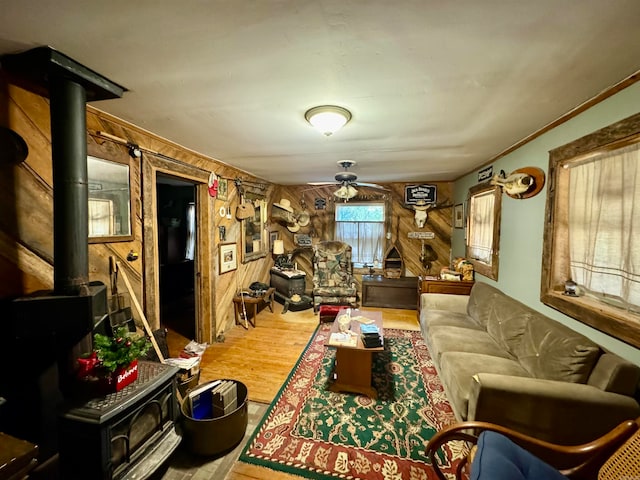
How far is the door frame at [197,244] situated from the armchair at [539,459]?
106 inches

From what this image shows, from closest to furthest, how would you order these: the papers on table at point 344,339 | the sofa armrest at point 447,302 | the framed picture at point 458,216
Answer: the papers on table at point 344,339, the sofa armrest at point 447,302, the framed picture at point 458,216

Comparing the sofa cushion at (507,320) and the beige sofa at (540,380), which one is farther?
the sofa cushion at (507,320)

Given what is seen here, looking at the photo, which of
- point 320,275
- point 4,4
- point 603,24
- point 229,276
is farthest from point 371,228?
point 4,4

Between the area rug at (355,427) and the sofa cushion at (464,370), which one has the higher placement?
the sofa cushion at (464,370)

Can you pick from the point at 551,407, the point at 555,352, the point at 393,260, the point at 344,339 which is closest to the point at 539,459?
the point at 551,407

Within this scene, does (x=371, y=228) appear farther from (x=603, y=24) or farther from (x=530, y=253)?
(x=603, y=24)

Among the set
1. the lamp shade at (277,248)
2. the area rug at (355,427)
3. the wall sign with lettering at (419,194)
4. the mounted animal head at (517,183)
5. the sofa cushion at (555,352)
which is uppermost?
the wall sign with lettering at (419,194)

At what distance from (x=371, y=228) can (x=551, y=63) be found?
4530 mm

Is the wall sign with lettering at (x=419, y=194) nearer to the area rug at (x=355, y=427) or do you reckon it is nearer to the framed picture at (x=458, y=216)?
the framed picture at (x=458, y=216)

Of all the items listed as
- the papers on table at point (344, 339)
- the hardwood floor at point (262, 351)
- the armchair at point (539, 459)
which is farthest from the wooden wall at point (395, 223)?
the armchair at point (539, 459)

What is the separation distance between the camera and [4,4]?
1040mm

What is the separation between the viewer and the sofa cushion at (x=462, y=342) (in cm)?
248

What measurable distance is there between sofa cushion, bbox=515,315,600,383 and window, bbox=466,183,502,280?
1.23m

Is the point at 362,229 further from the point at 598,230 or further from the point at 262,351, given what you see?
the point at 598,230
